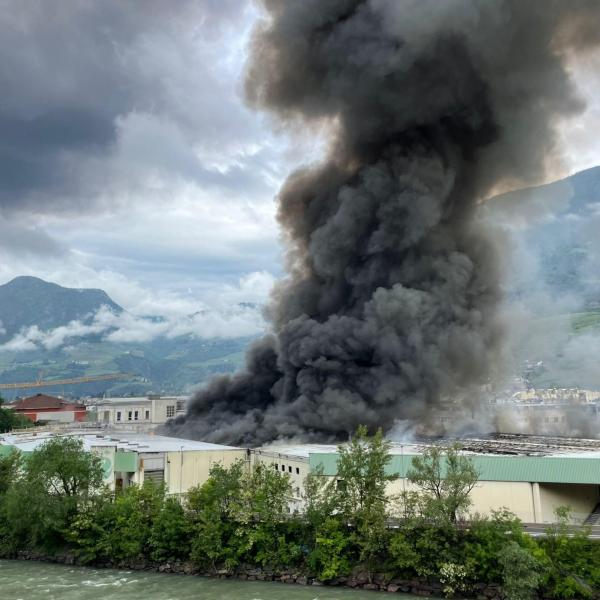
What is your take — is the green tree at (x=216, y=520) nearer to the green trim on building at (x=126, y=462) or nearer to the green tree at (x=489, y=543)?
the green trim on building at (x=126, y=462)

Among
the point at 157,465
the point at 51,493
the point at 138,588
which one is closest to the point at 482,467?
the point at 138,588

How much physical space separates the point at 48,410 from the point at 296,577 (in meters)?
100

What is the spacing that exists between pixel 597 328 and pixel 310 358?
109m

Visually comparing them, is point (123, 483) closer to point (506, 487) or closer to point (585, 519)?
point (506, 487)

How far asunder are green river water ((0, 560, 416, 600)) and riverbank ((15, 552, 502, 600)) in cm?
41

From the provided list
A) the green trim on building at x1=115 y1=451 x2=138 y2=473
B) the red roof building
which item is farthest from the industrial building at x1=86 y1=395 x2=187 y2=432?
the green trim on building at x1=115 y1=451 x2=138 y2=473

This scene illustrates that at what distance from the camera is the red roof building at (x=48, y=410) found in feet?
361

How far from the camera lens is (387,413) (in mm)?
49969

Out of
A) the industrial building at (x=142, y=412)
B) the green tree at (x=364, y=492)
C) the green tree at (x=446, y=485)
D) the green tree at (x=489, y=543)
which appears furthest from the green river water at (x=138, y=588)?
the industrial building at (x=142, y=412)

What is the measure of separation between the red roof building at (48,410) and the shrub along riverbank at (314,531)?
79.8 meters

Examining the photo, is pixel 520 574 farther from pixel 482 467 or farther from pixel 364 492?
pixel 364 492

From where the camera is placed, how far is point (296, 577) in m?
27.5

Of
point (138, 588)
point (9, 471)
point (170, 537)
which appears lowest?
point (138, 588)

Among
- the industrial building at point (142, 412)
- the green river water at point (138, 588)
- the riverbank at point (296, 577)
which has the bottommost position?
the green river water at point (138, 588)
